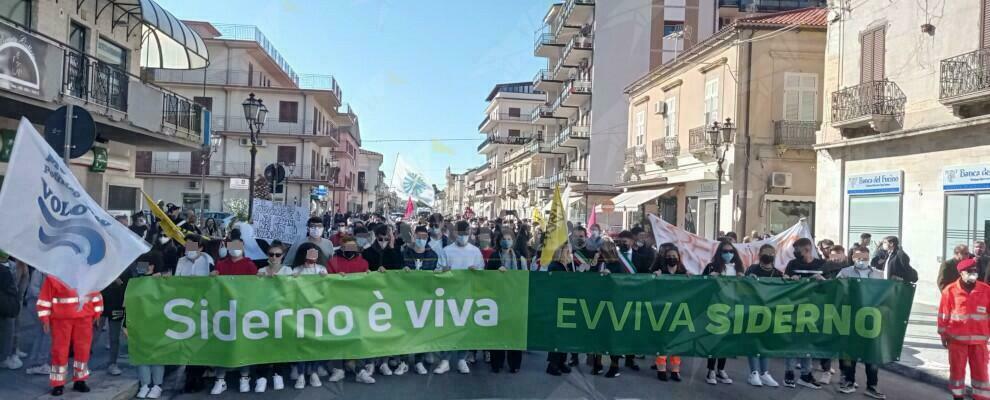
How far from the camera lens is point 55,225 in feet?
20.5

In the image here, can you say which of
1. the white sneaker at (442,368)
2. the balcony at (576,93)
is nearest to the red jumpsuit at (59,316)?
the white sneaker at (442,368)

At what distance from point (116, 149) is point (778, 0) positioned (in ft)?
124

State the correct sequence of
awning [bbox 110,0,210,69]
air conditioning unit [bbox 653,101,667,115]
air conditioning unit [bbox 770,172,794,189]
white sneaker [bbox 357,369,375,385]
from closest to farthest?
1. white sneaker [bbox 357,369,375,385]
2. awning [bbox 110,0,210,69]
3. air conditioning unit [bbox 770,172,794,189]
4. air conditioning unit [bbox 653,101,667,115]

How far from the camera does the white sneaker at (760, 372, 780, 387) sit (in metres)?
8.25

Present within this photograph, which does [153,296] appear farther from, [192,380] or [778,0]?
[778,0]

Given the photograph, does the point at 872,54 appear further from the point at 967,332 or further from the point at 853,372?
the point at 967,332

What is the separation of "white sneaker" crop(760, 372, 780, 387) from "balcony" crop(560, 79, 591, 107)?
34098 millimetres

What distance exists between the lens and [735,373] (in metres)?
8.93

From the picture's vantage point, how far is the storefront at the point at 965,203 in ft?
45.5

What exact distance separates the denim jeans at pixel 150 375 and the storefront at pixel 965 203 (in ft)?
47.1

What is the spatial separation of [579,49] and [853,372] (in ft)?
115

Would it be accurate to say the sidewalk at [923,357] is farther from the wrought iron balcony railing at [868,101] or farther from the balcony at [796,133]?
the balcony at [796,133]

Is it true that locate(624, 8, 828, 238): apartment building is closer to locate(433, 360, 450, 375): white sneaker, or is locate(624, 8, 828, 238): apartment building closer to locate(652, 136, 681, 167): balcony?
locate(652, 136, 681, 167): balcony

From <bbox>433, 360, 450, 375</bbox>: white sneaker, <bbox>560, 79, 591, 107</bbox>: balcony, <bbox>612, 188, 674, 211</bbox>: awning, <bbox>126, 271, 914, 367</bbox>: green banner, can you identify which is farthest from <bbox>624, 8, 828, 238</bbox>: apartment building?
<bbox>560, 79, 591, 107</bbox>: balcony
